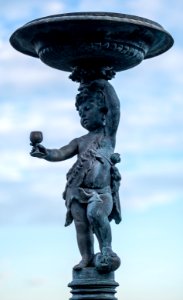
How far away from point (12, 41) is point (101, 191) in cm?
243

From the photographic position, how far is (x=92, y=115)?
619 inches

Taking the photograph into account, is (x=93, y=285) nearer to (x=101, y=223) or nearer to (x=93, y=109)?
(x=101, y=223)

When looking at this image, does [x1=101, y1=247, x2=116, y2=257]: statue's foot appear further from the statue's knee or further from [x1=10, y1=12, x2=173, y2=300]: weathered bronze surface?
the statue's knee

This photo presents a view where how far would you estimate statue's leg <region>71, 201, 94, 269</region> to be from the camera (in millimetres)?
15477

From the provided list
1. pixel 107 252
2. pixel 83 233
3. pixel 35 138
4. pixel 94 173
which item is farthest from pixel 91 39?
pixel 107 252

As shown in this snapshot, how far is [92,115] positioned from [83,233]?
5.21 ft

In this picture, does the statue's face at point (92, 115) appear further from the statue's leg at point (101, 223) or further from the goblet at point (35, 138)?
the statue's leg at point (101, 223)

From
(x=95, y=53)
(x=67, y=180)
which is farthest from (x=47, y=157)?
(x=95, y=53)

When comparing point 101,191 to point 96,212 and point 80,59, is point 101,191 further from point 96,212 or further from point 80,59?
point 80,59

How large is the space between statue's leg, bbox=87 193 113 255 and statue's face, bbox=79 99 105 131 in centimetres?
109

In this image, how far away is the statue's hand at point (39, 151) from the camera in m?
15.2

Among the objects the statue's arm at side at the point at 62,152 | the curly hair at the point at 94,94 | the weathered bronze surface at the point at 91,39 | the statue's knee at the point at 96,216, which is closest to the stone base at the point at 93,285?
the statue's knee at the point at 96,216

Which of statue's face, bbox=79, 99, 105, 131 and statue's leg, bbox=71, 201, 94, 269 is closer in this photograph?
statue's leg, bbox=71, 201, 94, 269

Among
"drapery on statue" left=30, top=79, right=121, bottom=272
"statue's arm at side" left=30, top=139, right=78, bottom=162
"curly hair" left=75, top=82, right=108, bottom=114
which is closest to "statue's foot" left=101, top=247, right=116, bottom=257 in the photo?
"drapery on statue" left=30, top=79, right=121, bottom=272
